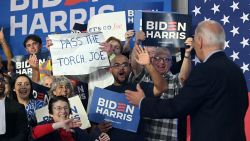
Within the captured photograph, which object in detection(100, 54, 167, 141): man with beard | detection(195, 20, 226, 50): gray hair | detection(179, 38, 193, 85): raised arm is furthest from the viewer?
detection(179, 38, 193, 85): raised arm

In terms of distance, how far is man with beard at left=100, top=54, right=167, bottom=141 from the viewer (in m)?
3.88

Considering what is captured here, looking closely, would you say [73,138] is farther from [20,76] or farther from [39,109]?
[20,76]

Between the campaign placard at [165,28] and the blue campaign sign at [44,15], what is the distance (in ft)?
4.39

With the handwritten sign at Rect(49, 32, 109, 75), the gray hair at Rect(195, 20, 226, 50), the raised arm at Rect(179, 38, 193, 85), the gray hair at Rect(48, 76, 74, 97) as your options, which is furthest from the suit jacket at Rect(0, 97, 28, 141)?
the gray hair at Rect(195, 20, 226, 50)

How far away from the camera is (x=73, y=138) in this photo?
3.79 m

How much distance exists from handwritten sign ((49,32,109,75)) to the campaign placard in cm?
45

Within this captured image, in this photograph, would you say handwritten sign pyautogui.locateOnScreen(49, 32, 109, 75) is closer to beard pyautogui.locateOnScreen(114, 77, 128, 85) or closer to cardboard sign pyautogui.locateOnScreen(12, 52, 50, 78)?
beard pyautogui.locateOnScreen(114, 77, 128, 85)

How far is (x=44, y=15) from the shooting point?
21.4 feet

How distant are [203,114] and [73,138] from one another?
3.94 ft

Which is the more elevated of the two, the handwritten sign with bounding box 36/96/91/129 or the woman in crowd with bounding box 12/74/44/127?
the woman in crowd with bounding box 12/74/44/127

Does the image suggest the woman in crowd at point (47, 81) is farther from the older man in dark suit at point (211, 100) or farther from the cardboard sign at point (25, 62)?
the older man in dark suit at point (211, 100)

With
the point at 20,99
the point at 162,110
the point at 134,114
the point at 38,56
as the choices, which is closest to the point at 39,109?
the point at 20,99

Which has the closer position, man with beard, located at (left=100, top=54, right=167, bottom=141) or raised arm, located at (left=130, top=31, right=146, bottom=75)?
man with beard, located at (left=100, top=54, right=167, bottom=141)

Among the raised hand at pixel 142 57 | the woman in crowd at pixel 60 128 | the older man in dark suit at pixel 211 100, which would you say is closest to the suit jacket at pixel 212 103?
the older man in dark suit at pixel 211 100
